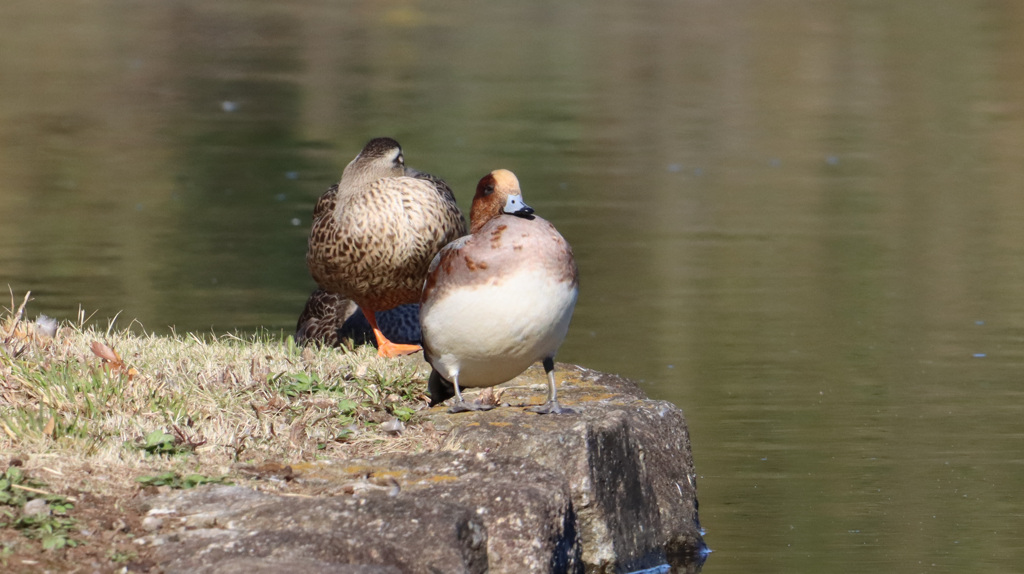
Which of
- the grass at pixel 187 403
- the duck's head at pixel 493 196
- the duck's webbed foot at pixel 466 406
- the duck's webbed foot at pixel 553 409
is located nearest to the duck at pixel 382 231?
the grass at pixel 187 403

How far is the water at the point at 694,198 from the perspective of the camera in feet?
25.5

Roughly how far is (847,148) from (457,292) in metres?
12.4

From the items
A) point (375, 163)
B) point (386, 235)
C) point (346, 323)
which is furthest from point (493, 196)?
point (346, 323)

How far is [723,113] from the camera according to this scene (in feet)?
65.5

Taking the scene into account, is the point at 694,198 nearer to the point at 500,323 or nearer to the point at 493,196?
the point at 493,196

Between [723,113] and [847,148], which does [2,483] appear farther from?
[723,113]

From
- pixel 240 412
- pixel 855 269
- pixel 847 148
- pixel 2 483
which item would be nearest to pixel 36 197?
pixel 855 269

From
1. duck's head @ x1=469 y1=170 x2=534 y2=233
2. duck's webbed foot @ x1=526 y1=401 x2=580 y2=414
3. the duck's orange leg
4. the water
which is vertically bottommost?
the water

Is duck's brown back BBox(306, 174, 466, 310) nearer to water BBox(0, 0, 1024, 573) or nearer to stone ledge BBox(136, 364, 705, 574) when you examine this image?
stone ledge BBox(136, 364, 705, 574)

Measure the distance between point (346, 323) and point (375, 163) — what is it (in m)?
1.22

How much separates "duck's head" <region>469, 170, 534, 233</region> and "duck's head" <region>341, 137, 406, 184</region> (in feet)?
4.89

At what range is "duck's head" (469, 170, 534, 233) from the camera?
5871 millimetres

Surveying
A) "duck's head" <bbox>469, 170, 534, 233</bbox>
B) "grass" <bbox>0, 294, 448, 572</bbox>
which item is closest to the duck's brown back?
"grass" <bbox>0, 294, 448, 572</bbox>

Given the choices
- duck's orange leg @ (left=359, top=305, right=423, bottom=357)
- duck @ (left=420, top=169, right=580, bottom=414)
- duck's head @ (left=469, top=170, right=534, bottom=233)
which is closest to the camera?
duck @ (left=420, top=169, right=580, bottom=414)
